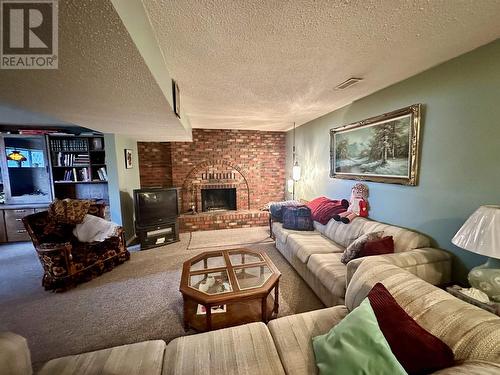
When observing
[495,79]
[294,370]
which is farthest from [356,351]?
[495,79]

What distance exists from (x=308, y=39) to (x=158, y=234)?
11.7ft

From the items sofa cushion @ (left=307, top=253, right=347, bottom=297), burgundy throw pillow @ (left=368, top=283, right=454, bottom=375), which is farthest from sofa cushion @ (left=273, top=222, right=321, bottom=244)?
burgundy throw pillow @ (left=368, top=283, right=454, bottom=375)

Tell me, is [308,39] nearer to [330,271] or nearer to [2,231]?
[330,271]

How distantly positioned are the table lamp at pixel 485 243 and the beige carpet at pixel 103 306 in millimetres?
1239

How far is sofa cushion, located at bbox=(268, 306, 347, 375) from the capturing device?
3.41 feet

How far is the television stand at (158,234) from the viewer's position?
3.51 metres

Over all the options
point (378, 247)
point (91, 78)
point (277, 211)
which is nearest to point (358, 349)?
point (378, 247)

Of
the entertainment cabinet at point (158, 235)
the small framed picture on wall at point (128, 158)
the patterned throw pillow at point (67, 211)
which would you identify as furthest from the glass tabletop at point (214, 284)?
the small framed picture on wall at point (128, 158)

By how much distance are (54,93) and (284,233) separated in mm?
2911

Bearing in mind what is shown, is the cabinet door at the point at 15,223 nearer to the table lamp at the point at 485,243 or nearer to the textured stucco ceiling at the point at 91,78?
the textured stucco ceiling at the point at 91,78

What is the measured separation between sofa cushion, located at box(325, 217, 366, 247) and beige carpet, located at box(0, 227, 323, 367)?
2.38 feet

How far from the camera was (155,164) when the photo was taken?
480 centimetres

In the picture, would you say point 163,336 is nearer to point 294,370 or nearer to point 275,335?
point 275,335

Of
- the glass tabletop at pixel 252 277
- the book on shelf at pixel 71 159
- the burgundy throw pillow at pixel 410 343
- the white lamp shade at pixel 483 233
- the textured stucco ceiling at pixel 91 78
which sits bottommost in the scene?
the glass tabletop at pixel 252 277
